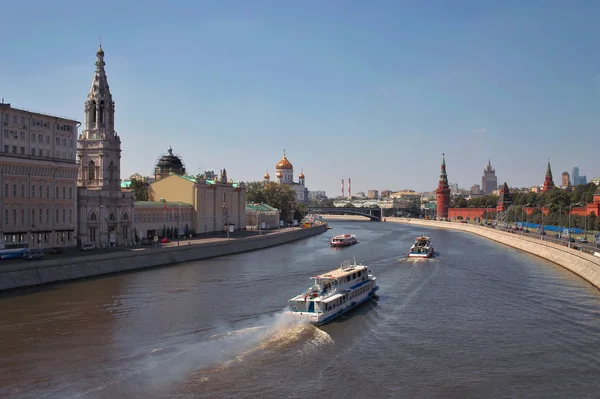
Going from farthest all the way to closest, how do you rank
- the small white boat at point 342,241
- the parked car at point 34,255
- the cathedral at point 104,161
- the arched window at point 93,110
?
1. the small white boat at point 342,241
2. the arched window at point 93,110
3. the cathedral at point 104,161
4. the parked car at point 34,255

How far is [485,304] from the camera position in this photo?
129 feet

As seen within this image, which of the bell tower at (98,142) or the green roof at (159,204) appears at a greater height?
the bell tower at (98,142)

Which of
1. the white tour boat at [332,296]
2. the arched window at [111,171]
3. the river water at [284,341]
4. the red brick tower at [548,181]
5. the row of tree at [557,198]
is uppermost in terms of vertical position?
the red brick tower at [548,181]

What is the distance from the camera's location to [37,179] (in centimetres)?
5228

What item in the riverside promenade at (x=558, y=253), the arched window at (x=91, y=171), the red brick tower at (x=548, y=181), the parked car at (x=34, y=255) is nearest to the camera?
the parked car at (x=34, y=255)

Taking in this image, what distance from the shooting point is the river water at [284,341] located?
23.1m

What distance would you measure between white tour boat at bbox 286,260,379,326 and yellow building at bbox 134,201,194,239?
31946 mm

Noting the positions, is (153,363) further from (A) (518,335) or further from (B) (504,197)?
(B) (504,197)

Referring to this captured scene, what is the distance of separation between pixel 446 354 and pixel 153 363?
41.8ft

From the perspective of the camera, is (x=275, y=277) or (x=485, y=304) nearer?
(x=485, y=304)

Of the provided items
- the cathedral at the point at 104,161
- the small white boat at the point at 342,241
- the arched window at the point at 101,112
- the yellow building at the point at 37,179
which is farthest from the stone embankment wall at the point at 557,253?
the arched window at the point at 101,112

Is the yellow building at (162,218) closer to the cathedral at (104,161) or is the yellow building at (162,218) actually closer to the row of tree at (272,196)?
the cathedral at (104,161)

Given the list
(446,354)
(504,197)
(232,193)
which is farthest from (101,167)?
(504,197)

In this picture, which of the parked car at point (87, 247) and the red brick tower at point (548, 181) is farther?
the red brick tower at point (548, 181)
